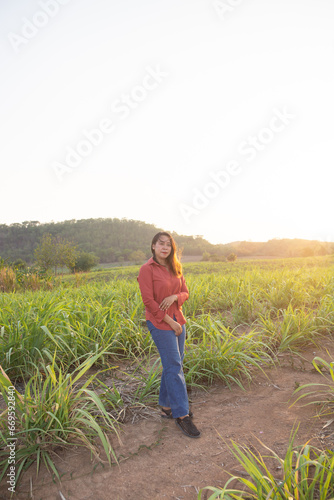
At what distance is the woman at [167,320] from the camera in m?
2.38

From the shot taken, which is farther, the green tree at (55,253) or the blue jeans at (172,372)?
the green tree at (55,253)

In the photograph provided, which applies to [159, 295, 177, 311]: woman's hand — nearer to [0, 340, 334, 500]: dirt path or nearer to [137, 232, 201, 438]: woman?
[137, 232, 201, 438]: woman

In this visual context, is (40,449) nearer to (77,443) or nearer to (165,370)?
(77,443)

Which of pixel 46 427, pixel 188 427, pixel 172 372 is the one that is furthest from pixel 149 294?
pixel 46 427

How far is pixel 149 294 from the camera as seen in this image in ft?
7.97

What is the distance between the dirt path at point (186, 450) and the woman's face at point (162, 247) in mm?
1366

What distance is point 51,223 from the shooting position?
81.8m

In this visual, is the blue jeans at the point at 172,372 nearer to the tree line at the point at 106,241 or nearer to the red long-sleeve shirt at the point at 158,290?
the red long-sleeve shirt at the point at 158,290

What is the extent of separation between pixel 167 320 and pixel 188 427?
2.66ft

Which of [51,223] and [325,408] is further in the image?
[51,223]

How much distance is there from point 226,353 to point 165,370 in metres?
0.93

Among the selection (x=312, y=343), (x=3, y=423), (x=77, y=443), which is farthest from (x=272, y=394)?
(x=3, y=423)

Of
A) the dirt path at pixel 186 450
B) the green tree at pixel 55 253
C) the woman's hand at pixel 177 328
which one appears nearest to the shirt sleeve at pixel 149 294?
the woman's hand at pixel 177 328

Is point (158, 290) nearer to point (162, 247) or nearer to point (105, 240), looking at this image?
point (162, 247)
